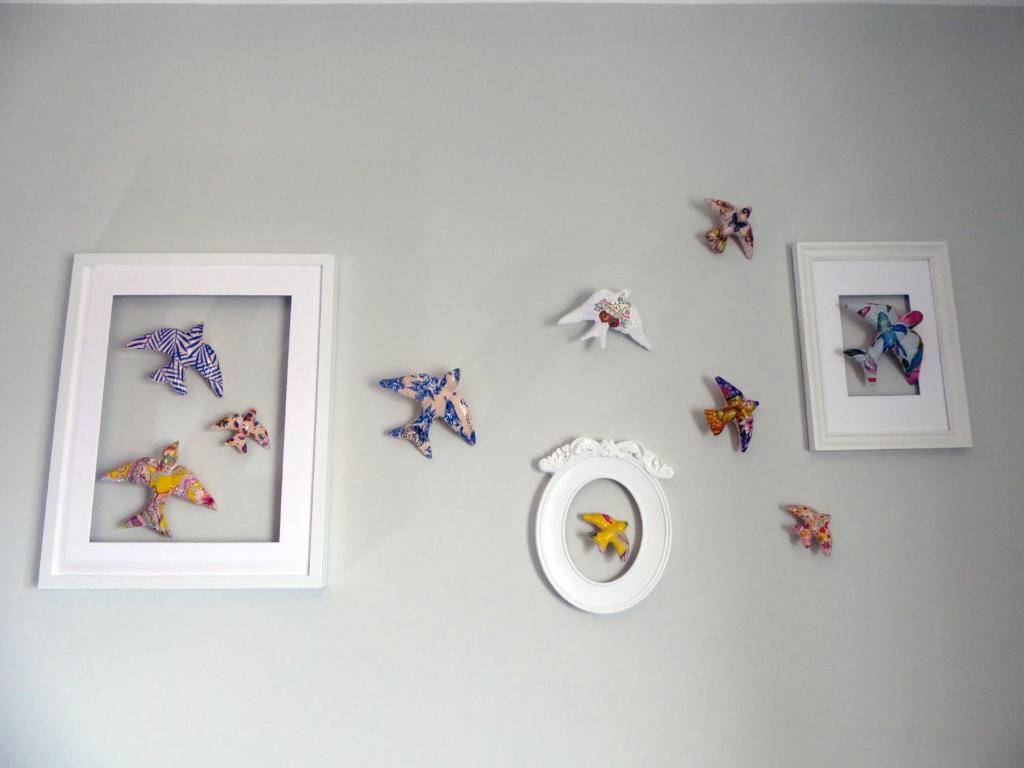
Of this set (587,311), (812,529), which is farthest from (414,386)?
(812,529)

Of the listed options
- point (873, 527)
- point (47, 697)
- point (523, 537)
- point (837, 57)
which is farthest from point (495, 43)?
point (47, 697)

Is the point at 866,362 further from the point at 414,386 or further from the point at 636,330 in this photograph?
the point at 414,386

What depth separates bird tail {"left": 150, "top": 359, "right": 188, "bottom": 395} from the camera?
1.31 m

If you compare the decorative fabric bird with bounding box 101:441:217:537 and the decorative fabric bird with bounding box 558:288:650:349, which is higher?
the decorative fabric bird with bounding box 558:288:650:349

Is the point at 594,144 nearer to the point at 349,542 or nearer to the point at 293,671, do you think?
the point at 349,542

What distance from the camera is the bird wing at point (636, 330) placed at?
4.40ft

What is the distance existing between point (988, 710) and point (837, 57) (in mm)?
1404

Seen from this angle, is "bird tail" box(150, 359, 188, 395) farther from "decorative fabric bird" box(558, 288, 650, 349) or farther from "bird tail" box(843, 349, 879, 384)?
"bird tail" box(843, 349, 879, 384)

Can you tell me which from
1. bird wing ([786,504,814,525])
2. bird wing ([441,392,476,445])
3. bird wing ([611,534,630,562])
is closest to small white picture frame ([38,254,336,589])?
bird wing ([441,392,476,445])

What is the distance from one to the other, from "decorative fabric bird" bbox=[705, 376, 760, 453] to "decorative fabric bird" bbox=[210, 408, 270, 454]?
89 centimetres

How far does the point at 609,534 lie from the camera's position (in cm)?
128

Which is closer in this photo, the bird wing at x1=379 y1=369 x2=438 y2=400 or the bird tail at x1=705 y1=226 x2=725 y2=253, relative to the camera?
the bird wing at x1=379 y1=369 x2=438 y2=400

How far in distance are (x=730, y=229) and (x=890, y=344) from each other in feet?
1.31

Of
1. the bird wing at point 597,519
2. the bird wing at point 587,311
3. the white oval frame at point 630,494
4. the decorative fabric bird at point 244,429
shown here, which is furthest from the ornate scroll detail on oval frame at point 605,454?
the decorative fabric bird at point 244,429
